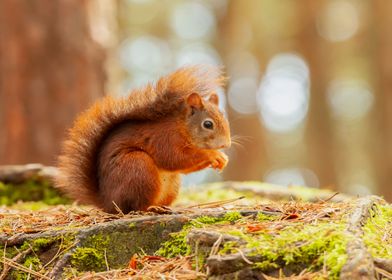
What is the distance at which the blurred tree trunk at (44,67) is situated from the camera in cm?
633

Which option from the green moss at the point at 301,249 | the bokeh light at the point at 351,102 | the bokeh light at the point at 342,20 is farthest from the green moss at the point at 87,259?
the bokeh light at the point at 351,102

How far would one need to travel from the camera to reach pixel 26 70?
640 centimetres

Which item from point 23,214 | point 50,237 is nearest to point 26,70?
point 23,214

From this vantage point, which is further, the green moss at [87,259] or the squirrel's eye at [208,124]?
the squirrel's eye at [208,124]

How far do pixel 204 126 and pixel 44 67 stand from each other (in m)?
3.52

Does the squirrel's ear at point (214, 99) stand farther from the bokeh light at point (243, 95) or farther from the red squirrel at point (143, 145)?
the bokeh light at point (243, 95)

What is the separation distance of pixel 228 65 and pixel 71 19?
5.07 meters

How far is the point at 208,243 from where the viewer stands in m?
2.11

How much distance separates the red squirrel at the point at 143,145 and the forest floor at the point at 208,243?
0.13 meters

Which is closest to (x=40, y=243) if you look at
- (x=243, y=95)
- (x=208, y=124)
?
(x=208, y=124)

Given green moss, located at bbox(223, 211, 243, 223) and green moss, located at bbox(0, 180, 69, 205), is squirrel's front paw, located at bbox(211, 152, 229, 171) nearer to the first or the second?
green moss, located at bbox(223, 211, 243, 223)

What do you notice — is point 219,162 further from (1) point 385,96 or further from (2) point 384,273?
Result: (1) point 385,96

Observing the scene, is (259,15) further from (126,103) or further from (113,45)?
(126,103)

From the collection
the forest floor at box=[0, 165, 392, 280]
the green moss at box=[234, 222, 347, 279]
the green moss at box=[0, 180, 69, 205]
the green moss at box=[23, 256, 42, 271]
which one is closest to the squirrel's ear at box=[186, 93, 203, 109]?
the forest floor at box=[0, 165, 392, 280]
